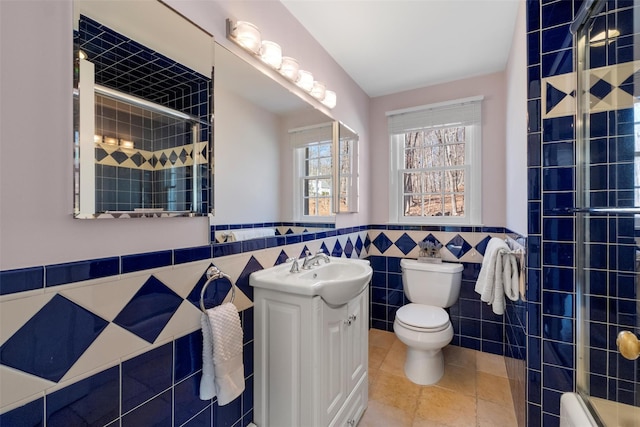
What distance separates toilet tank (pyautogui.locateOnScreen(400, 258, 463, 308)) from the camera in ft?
7.62

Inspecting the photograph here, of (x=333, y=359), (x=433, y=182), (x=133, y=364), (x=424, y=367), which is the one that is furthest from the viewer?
(x=433, y=182)

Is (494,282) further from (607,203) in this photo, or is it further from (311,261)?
(311,261)

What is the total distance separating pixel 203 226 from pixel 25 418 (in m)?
0.72

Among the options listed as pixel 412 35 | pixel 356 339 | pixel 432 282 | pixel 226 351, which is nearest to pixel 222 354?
pixel 226 351

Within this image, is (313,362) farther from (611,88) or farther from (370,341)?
(611,88)

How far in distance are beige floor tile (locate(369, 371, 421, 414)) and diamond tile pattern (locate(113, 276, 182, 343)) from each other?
1.50 metres

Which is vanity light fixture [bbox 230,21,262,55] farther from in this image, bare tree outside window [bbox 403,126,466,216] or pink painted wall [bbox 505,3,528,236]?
bare tree outside window [bbox 403,126,466,216]

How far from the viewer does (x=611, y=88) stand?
1.25m

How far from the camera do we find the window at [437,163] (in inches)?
99.6

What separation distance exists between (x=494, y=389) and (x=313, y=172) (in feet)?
6.51

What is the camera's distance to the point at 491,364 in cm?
228

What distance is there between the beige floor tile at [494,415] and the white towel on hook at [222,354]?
1.50 meters

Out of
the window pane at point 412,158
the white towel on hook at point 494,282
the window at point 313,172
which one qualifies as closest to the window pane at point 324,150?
the window at point 313,172

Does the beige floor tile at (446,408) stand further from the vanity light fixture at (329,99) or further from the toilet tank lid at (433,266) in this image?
the vanity light fixture at (329,99)
